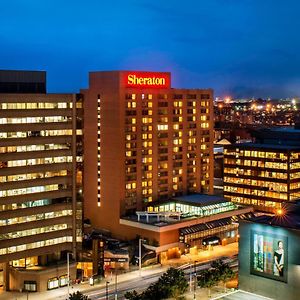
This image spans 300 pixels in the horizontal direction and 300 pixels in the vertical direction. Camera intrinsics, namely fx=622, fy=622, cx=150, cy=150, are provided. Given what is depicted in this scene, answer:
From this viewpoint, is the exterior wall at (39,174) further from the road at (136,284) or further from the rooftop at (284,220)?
the rooftop at (284,220)

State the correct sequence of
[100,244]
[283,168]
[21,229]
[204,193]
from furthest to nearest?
[283,168], [204,193], [100,244], [21,229]

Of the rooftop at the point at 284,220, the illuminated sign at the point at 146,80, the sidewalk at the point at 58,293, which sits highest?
the illuminated sign at the point at 146,80

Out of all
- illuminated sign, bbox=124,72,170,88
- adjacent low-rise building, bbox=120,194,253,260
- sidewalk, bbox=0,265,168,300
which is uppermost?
illuminated sign, bbox=124,72,170,88

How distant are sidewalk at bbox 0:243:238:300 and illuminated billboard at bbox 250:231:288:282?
1313cm

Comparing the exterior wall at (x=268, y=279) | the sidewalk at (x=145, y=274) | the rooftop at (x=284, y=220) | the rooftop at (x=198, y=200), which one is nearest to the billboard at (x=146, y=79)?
the rooftop at (x=198, y=200)

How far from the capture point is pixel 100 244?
122m

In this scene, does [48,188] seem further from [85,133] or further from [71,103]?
[85,133]

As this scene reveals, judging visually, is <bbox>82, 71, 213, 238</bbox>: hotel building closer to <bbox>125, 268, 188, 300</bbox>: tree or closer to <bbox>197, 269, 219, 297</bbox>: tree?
<bbox>197, 269, 219, 297</bbox>: tree

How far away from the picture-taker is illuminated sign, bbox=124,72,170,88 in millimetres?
144375

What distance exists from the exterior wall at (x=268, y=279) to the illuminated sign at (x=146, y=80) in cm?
5654

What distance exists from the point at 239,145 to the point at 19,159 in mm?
87954

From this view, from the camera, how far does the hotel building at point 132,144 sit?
14238 cm

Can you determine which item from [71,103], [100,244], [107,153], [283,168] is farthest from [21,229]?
[283,168]

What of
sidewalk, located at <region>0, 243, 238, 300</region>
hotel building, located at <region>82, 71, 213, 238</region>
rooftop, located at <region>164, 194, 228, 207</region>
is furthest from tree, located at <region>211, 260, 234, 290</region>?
rooftop, located at <region>164, 194, 228, 207</region>
